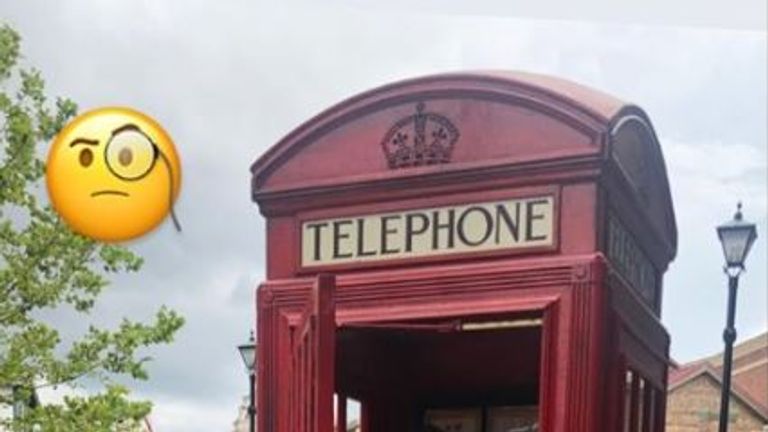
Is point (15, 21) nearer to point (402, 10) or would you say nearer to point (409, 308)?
point (402, 10)

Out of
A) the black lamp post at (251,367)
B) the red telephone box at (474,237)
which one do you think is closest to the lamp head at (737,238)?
the red telephone box at (474,237)

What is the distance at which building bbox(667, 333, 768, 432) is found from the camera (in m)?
2.77

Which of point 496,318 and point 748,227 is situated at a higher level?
point 748,227

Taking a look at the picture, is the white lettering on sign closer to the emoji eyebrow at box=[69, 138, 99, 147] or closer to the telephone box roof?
the telephone box roof

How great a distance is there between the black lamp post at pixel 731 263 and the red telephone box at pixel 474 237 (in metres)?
0.14

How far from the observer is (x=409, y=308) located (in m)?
2.37

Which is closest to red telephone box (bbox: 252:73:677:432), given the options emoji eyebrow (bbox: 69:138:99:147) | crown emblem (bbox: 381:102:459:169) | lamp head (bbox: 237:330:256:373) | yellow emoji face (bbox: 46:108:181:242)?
crown emblem (bbox: 381:102:459:169)

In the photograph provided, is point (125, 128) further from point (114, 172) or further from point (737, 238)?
point (737, 238)

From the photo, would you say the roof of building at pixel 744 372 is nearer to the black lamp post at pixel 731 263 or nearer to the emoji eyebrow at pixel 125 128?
the black lamp post at pixel 731 263

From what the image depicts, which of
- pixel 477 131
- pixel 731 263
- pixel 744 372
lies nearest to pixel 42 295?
pixel 477 131

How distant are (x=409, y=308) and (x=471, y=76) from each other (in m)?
0.48

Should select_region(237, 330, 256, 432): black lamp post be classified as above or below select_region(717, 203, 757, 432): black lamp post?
below

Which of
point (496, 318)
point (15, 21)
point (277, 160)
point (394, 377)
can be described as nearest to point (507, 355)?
point (394, 377)

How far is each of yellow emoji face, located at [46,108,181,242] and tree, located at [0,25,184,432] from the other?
49 cm
